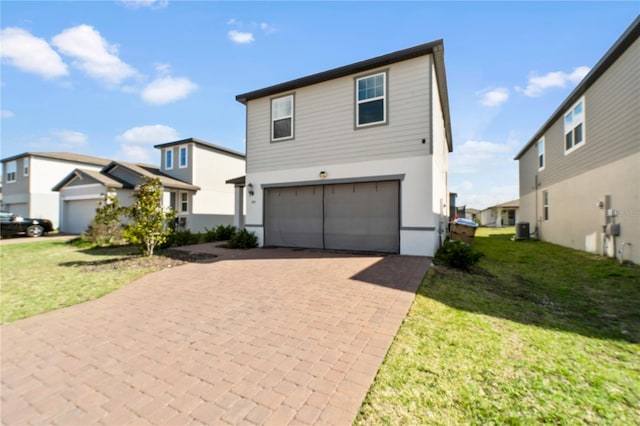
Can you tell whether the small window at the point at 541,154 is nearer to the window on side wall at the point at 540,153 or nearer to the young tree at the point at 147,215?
the window on side wall at the point at 540,153

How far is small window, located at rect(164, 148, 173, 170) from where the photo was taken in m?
19.1

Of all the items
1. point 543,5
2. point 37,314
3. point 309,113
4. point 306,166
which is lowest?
point 37,314

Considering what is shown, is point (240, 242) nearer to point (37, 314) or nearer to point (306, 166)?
point (306, 166)

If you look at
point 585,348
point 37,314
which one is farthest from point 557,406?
point 37,314

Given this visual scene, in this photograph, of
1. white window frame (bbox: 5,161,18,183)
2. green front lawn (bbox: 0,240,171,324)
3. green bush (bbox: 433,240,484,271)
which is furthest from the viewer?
white window frame (bbox: 5,161,18,183)

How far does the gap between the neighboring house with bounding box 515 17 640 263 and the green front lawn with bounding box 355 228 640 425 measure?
4.56 meters

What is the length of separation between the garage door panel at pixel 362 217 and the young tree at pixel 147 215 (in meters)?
5.39

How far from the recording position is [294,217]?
1077 centimetres

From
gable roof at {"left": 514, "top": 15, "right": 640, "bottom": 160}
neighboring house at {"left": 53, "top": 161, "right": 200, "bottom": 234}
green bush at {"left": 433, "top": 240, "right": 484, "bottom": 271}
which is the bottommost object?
green bush at {"left": 433, "top": 240, "right": 484, "bottom": 271}

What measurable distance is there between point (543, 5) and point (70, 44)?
1351 cm

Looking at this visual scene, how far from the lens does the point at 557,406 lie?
86.6 inches

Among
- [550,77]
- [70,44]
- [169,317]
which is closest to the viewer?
[169,317]

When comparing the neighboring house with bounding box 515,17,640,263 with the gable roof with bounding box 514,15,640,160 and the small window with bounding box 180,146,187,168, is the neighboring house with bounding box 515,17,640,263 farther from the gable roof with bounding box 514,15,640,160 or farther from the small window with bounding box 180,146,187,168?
the small window with bounding box 180,146,187,168

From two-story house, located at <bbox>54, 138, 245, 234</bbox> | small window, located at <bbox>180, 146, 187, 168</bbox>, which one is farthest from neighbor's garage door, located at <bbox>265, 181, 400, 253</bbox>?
small window, located at <bbox>180, 146, 187, 168</bbox>
